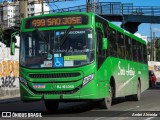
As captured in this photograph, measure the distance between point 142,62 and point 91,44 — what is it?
31.2 feet

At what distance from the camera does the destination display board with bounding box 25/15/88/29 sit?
46.0 ft

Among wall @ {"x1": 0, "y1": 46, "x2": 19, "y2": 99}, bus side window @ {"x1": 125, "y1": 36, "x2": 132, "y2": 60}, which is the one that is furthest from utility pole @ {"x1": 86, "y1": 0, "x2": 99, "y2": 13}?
bus side window @ {"x1": 125, "y1": 36, "x2": 132, "y2": 60}

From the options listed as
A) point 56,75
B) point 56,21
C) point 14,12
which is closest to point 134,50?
point 56,21

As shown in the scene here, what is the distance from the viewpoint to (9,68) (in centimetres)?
2720

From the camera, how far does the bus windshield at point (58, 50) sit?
44.5 feet

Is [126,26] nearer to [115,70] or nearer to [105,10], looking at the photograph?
[105,10]

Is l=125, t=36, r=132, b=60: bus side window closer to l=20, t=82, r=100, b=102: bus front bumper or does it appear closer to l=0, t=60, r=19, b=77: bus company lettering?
l=20, t=82, r=100, b=102: bus front bumper

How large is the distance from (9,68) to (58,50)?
14009 millimetres

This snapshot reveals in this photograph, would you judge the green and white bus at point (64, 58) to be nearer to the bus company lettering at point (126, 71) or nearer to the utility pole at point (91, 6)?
the bus company lettering at point (126, 71)

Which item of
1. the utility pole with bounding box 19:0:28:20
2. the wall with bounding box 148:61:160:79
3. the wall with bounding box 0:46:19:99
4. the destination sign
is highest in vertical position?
the utility pole with bounding box 19:0:28:20

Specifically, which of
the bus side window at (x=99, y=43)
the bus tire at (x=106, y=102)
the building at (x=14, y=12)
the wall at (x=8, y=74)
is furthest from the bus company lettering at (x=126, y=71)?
the building at (x=14, y=12)

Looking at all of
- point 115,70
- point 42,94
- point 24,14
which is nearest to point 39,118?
point 42,94

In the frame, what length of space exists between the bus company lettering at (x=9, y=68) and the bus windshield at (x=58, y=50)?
12568 mm

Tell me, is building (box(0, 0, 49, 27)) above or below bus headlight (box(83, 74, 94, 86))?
above
